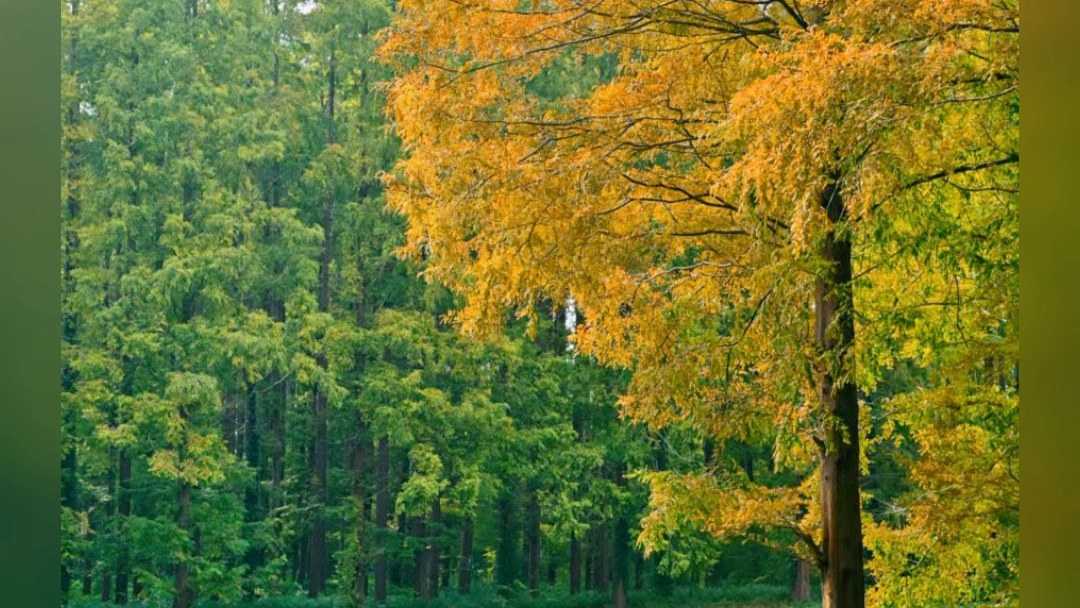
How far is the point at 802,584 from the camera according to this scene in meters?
19.1

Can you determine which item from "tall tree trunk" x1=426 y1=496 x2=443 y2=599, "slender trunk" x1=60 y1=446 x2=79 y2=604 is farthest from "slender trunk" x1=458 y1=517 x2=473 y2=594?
"slender trunk" x1=60 y1=446 x2=79 y2=604

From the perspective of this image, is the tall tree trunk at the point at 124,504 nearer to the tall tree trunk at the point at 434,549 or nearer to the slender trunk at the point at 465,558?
the tall tree trunk at the point at 434,549

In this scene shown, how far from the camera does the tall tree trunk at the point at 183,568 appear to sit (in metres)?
15.2

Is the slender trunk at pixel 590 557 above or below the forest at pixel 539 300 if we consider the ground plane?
below

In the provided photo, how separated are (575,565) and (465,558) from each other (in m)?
2.01

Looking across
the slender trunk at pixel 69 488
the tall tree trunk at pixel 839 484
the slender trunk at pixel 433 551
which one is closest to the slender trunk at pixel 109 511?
the slender trunk at pixel 69 488

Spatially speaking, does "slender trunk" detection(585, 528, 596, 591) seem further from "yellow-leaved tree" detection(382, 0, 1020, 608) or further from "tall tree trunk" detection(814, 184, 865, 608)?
"tall tree trunk" detection(814, 184, 865, 608)

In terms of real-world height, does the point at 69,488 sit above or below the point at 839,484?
below
